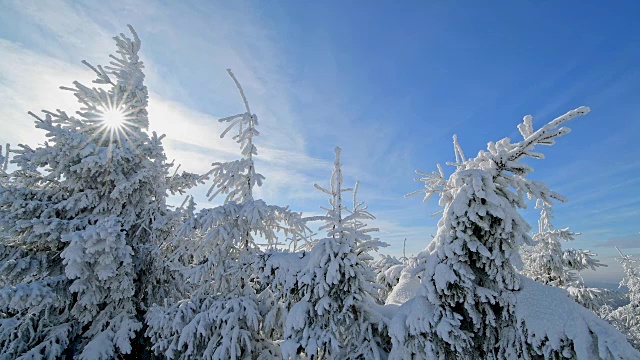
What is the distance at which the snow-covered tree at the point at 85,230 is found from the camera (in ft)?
25.8

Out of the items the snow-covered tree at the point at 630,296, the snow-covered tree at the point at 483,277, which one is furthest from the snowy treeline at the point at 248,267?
the snow-covered tree at the point at 630,296

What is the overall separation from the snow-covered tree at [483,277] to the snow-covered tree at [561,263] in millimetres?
7704

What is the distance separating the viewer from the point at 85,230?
771cm

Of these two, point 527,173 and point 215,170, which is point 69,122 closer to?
point 215,170

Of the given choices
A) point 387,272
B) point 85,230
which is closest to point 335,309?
point 387,272

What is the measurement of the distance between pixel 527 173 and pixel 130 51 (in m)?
13.6

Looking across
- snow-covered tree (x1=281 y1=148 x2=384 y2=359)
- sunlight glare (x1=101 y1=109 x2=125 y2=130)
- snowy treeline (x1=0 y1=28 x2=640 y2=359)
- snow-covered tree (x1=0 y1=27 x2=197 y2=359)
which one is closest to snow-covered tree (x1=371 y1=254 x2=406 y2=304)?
snowy treeline (x1=0 y1=28 x2=640 y2=359)

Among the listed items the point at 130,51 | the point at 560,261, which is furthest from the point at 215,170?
the point at 560,261

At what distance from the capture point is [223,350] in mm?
5633

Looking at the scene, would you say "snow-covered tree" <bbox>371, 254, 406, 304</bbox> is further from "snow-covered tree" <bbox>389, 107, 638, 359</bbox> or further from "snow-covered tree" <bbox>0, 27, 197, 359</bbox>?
"snow-covered tree" <bbox>0, 27, 197, 359</bbox>

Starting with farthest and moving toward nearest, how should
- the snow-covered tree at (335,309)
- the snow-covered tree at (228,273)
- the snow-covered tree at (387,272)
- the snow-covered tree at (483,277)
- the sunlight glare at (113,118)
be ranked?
1. the sunlight glare at (113,118)
2. the snow-covered tree at (387,272)
3. the snow-covered tree at (228,273)
4. the snow-covered tree at (335,309)
5. the snow-covered tree at (483,277)

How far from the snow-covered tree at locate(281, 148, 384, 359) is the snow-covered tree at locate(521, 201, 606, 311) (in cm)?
826

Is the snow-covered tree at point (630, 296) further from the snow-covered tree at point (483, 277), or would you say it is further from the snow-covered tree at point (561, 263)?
the snow-covered tree at point (483, 277)

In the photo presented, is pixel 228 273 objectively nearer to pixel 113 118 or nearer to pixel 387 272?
pixel 387 272
